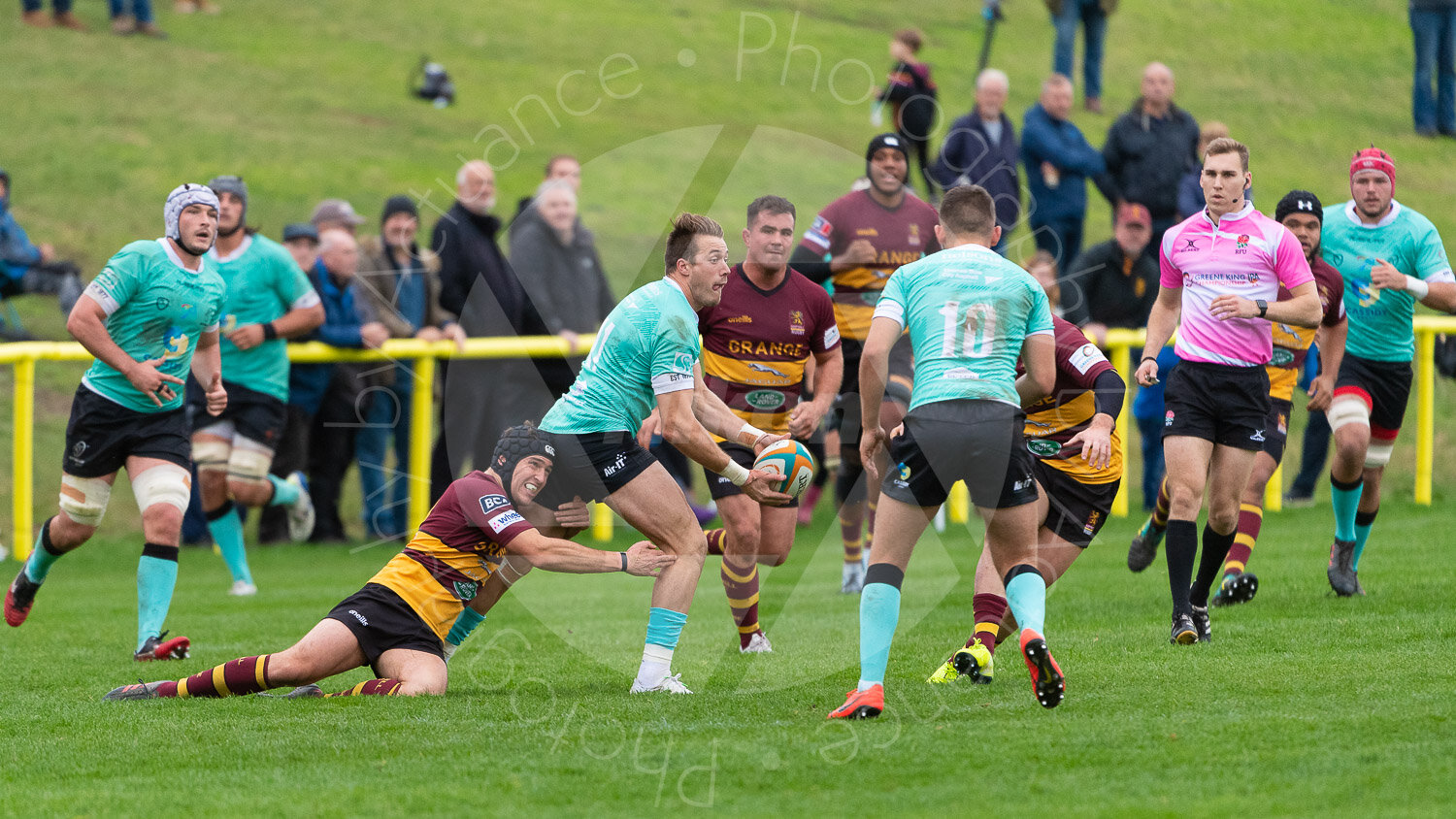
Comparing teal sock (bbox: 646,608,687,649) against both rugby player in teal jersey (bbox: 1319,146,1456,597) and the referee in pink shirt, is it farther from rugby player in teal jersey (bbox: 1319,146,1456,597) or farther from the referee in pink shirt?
rugby player in teal jersey (bbox: 1319,146,1456,597)

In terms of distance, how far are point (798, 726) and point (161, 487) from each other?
4300 mm

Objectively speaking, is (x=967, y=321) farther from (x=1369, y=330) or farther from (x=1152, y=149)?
(x=1152, y=149)

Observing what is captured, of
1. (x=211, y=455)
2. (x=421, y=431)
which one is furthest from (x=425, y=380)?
(x=211, y=455)

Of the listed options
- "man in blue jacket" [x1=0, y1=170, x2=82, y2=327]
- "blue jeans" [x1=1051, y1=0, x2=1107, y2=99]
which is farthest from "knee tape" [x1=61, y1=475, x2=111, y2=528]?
"blue jeans" [x1=1051, y1=0, x2=1107, y2=99]

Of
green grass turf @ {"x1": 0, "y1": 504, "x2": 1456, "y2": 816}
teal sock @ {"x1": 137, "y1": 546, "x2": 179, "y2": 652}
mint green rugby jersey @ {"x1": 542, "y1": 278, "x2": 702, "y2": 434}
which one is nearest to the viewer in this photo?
green grass turf @ {"x1": 0, "y1": 504, "x2": 1456, "y2": 816}

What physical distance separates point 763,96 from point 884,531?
19.8m

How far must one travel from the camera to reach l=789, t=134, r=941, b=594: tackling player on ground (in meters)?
10.5

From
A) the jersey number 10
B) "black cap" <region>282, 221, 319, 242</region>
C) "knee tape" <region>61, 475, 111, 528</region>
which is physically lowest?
"knee tape" <region>61, 475, 111, 528</region>

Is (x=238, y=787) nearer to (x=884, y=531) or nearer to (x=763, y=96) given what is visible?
(x=884, y=531)

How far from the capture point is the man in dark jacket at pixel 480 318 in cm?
1332

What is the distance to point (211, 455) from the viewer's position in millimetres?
11164

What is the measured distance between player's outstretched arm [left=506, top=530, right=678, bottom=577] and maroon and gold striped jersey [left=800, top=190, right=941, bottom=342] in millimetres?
3973

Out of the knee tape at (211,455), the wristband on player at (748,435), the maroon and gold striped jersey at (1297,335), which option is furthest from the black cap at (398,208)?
the maroon and gold striped jersey at (1297,335)

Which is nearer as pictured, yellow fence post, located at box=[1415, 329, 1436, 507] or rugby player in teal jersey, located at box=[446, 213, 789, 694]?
rugby player in teal jersey, located at box=[446, 213, 789, 694]
